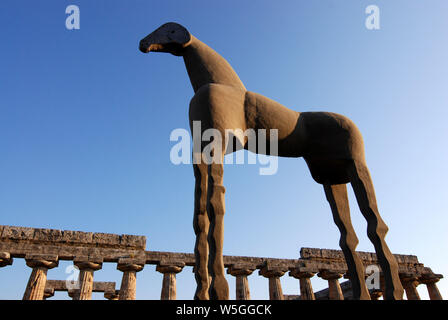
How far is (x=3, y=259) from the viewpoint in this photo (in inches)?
592

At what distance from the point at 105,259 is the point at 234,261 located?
21.1 feet

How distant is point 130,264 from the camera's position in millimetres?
16078

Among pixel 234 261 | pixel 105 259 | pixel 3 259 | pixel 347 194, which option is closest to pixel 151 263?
pixel 105 259

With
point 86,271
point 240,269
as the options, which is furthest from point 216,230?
point 240,269

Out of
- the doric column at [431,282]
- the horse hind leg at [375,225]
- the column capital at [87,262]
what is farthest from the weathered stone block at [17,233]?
the doric column at [431,282]

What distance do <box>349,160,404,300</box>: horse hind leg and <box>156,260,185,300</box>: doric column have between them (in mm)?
12735

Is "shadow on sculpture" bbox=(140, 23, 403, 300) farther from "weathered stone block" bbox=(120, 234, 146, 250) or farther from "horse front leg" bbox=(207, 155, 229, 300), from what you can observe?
"weathered stone block" bbox=(120, 234, 146, 250)

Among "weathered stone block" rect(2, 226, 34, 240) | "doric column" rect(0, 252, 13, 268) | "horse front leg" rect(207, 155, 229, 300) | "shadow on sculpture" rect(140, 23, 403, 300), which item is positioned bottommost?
"horse front leg" rect(207, 155, 229, 300)

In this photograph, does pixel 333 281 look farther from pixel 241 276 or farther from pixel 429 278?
pixel 429 278

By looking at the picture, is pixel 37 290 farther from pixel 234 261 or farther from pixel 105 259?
pixel 234 261

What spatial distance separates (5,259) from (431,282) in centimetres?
2302

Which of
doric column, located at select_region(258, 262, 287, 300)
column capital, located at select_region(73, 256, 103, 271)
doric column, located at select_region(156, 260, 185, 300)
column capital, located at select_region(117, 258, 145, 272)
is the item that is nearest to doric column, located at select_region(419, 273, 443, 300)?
doric column, located at select_region(258, 262, 287, 300)

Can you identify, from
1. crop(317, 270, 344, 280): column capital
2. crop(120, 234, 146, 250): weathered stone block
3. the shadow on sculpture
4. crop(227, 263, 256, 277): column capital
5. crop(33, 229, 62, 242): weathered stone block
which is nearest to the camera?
the shadow on sculpture

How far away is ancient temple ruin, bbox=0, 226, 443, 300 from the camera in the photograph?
607 inches
